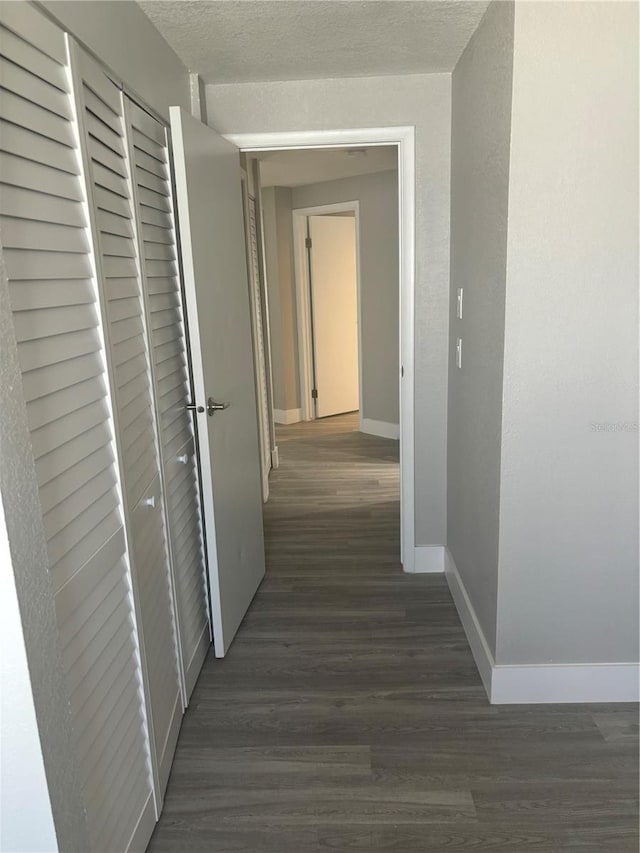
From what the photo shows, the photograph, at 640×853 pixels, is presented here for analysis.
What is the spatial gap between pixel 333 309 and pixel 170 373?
429 centimetres

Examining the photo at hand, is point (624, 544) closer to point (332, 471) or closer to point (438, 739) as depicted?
point (438, 739)

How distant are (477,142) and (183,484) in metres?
1.56

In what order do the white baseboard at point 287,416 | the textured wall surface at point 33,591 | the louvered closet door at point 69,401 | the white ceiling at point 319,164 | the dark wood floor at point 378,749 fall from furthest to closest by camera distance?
the white baseboard at point 287,416 < the white ceiling at point 319,164 < the dark wood floor at point 378,749 < the louvered closet door at point 69,401 < the textured wall surface at point 33,591

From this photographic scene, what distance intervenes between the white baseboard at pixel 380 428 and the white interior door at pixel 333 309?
70 cm

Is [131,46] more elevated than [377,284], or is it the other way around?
[131,46]

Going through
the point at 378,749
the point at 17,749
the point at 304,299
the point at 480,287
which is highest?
the point at 480,287

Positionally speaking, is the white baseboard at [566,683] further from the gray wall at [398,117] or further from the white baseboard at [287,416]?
the white baseboard at [287,416]

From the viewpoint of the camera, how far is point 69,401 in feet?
4.03

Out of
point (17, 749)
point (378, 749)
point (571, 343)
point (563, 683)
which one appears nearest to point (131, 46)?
point (571, 343)

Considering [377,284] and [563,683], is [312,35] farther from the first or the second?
[377,284]

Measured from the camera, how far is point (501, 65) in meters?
1.84

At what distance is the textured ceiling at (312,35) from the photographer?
6.26 feet

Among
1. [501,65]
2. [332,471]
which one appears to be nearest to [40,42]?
[501,65]


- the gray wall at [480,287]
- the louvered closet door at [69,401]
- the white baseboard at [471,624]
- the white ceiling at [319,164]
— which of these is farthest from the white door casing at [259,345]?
the louvered closet door at [69,401]
